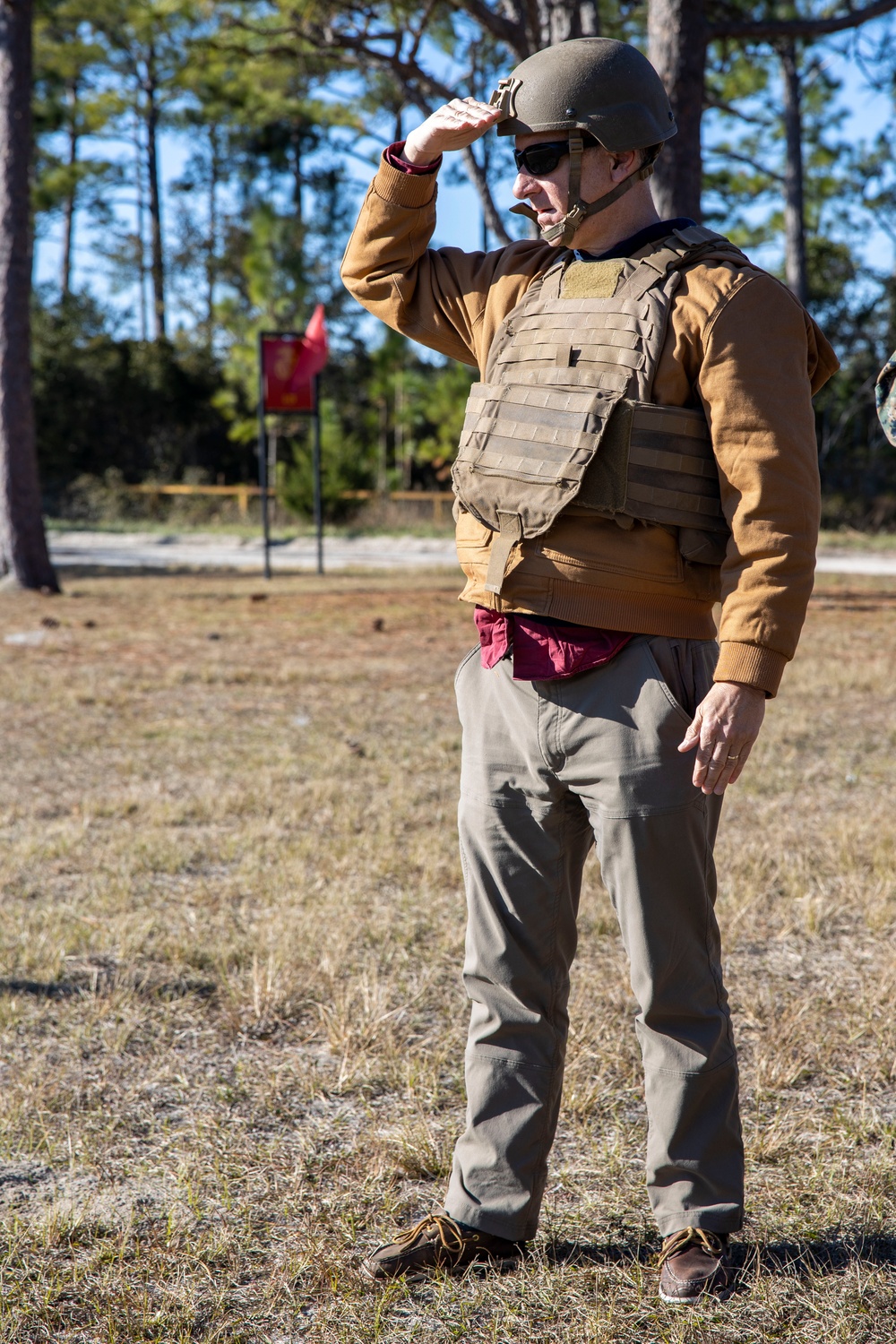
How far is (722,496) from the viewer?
79.6 inches

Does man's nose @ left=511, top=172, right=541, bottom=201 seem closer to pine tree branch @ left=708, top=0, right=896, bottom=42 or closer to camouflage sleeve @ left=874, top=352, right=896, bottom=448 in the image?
camouflage sleeve @ left=874, top=352, right=896, bottom=448

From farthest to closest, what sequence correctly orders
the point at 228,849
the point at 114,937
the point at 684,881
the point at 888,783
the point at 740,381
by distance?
the point at 888,783, the point at 228,849, the point at 114,937, the point at 684,881, the point at 740,381

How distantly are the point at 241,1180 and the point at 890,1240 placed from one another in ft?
4.24

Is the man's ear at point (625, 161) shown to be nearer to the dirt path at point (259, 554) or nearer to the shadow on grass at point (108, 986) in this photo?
the shadow on grass at point (108, 986)

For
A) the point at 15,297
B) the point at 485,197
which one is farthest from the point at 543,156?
the point at 485,197

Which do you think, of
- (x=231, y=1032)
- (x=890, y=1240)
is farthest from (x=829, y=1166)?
(x=231, y=1032)

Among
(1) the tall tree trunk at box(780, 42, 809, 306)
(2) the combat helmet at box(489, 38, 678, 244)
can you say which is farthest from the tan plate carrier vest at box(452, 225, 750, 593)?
(1) the tall tree trunk at box(780, 42, 809, 306)

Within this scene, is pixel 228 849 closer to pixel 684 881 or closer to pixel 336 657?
pixel 684 881

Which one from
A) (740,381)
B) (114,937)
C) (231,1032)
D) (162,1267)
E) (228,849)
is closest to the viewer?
(740,381)

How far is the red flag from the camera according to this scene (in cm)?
1492

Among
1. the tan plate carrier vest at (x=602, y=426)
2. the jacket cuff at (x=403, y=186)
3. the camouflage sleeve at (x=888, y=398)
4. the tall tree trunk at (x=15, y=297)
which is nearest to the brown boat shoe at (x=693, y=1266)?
the tan plate carrier vest at (x=602, y=426)

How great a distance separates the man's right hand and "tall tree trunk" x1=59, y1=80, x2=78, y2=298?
32.2 m

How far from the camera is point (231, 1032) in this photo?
10.6 ft

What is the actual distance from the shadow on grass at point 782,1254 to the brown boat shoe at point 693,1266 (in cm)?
8
